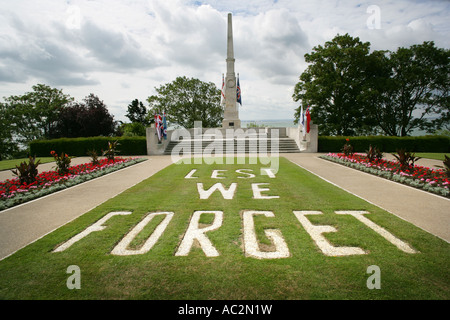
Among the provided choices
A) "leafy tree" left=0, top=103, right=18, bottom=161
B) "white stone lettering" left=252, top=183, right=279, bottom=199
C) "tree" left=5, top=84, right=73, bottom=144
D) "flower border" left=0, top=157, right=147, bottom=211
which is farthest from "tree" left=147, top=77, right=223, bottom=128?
"white stone lettering" left=252, top=183, right=279, bottom=199

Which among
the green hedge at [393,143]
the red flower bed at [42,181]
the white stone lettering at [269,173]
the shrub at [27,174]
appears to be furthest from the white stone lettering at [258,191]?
the green hedge at [393,143]

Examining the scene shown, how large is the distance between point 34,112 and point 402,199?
45.7 m

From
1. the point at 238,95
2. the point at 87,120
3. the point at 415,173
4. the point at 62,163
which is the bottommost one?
the point at 415,173

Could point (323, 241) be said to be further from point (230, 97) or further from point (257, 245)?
point (230, 97)

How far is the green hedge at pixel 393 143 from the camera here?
20.8 metres

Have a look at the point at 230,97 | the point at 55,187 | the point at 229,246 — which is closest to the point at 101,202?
the point at 55,187

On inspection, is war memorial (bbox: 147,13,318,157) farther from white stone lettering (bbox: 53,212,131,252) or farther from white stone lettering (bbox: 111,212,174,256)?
white stone lettering (bbox: 111,212,174,256)

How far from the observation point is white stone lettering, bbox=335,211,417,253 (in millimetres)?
4256

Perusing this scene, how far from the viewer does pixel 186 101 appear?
4175cm

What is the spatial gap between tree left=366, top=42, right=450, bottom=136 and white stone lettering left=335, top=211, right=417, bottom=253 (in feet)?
85.7

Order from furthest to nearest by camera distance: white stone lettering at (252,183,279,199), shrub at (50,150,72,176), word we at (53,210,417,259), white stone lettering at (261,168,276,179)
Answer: shrub at (50,150,72,176) → white stone lettering at (261,168,276,179) → white stone lettering at (252,183,279,199) → word we at (53,210,417,259)

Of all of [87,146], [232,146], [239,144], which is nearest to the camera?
[232,146]
